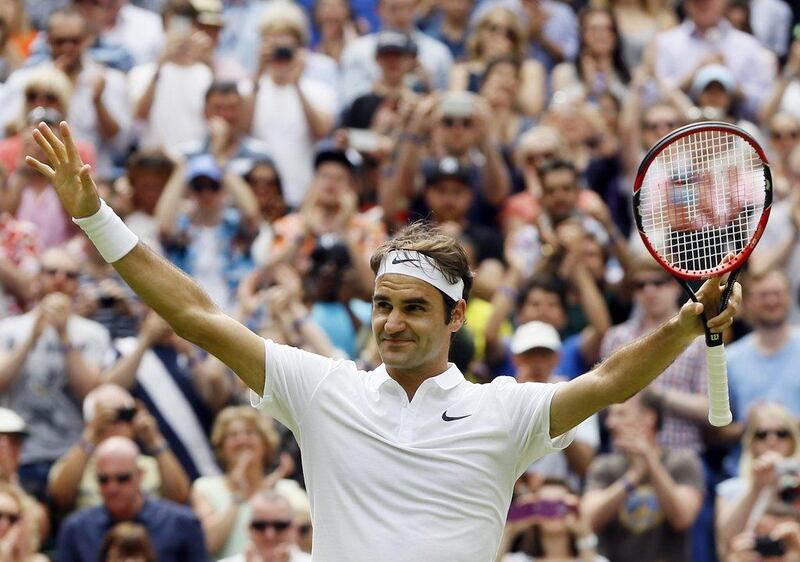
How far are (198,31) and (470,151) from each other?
8.06ft

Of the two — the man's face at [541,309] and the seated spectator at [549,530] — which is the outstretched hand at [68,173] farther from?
the man's face at [541,309]

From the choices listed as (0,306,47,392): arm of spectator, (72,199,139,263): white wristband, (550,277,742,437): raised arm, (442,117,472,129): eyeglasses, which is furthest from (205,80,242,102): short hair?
(550,277,742,437): raised arm

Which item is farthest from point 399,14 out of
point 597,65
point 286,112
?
point 597,65

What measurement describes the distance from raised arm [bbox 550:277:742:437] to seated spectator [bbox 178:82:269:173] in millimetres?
7037

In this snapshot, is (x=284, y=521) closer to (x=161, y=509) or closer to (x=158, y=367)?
(x=161, y=509)

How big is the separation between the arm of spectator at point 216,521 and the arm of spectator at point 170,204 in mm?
2557

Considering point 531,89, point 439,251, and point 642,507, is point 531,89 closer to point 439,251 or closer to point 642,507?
point 642,507

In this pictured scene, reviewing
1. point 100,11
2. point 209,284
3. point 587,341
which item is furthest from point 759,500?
point 100,11

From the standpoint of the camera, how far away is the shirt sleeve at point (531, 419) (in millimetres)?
5617

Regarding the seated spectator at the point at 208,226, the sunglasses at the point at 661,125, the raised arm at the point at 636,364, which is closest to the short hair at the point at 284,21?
the seated spectator at the point at 208,226

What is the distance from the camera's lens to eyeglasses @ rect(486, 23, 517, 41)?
46.8 feet

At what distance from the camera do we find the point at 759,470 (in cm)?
958

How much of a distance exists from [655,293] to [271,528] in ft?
10.5

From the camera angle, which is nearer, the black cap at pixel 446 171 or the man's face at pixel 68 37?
the black cap at pixel 446 171
